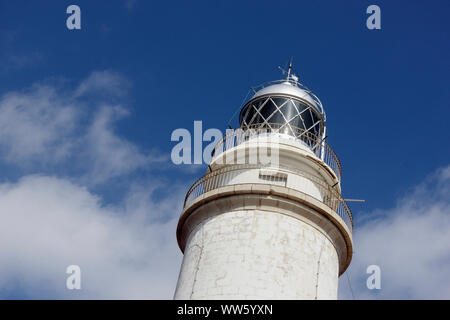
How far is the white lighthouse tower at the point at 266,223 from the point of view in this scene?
1301 cm

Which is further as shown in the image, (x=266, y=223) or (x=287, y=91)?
(x=287, y=91)

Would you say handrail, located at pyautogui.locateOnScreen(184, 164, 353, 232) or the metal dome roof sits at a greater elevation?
the metal dome roof

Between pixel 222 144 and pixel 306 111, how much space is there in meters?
2.84

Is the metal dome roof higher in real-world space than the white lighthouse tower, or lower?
higher

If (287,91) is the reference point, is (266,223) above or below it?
below

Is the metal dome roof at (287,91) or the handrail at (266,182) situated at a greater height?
the metal dome roof at (287,91)

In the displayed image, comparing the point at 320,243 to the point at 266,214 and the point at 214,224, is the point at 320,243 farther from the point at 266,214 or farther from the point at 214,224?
the point at 214,224

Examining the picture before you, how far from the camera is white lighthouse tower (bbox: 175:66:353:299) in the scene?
1301 cm

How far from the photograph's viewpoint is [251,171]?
1539 centimetres

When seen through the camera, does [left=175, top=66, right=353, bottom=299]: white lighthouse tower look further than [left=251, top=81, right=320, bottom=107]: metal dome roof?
No

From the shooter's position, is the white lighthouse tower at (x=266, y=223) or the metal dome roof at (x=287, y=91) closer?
the white lighthouse tower at (x=266, y=223)

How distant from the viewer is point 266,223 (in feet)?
45.1
